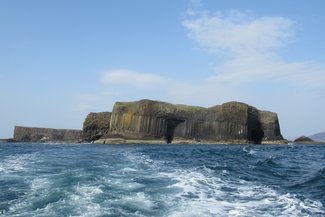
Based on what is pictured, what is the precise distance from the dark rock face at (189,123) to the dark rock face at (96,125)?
8.30 meters

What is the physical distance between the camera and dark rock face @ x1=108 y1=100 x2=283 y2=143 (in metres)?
93.8

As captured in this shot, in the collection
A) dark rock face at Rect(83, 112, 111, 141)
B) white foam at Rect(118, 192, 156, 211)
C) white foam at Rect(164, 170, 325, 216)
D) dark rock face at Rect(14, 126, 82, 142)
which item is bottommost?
white foam at Rect(118, 192, 156, 211)

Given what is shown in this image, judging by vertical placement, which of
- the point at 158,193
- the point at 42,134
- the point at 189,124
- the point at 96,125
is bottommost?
the point at 158,193

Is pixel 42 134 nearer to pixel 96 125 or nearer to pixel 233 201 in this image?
pixel 96 125

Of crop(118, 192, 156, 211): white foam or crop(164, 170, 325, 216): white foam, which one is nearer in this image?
crop(164, 170, 325, 216): white foam

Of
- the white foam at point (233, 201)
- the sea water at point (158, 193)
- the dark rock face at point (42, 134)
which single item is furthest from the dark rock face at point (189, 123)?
the white foam at point (233, 201)

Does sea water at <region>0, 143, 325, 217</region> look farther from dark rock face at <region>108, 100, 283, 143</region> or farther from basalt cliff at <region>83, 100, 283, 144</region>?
dark rock face at <region>108, 100, 283, 143</region>

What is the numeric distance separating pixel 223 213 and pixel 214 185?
548 centimetres

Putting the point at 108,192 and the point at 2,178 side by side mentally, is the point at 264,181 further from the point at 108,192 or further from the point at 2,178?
the point at 2,178

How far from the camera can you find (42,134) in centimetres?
12150

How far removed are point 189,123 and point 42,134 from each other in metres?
52.2

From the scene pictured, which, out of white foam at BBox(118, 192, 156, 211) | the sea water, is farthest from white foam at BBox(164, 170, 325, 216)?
white foam at BBox(118, 192, 156, 211)

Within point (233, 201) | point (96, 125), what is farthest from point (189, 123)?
point (233, 201)

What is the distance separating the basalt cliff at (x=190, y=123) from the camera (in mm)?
93625
